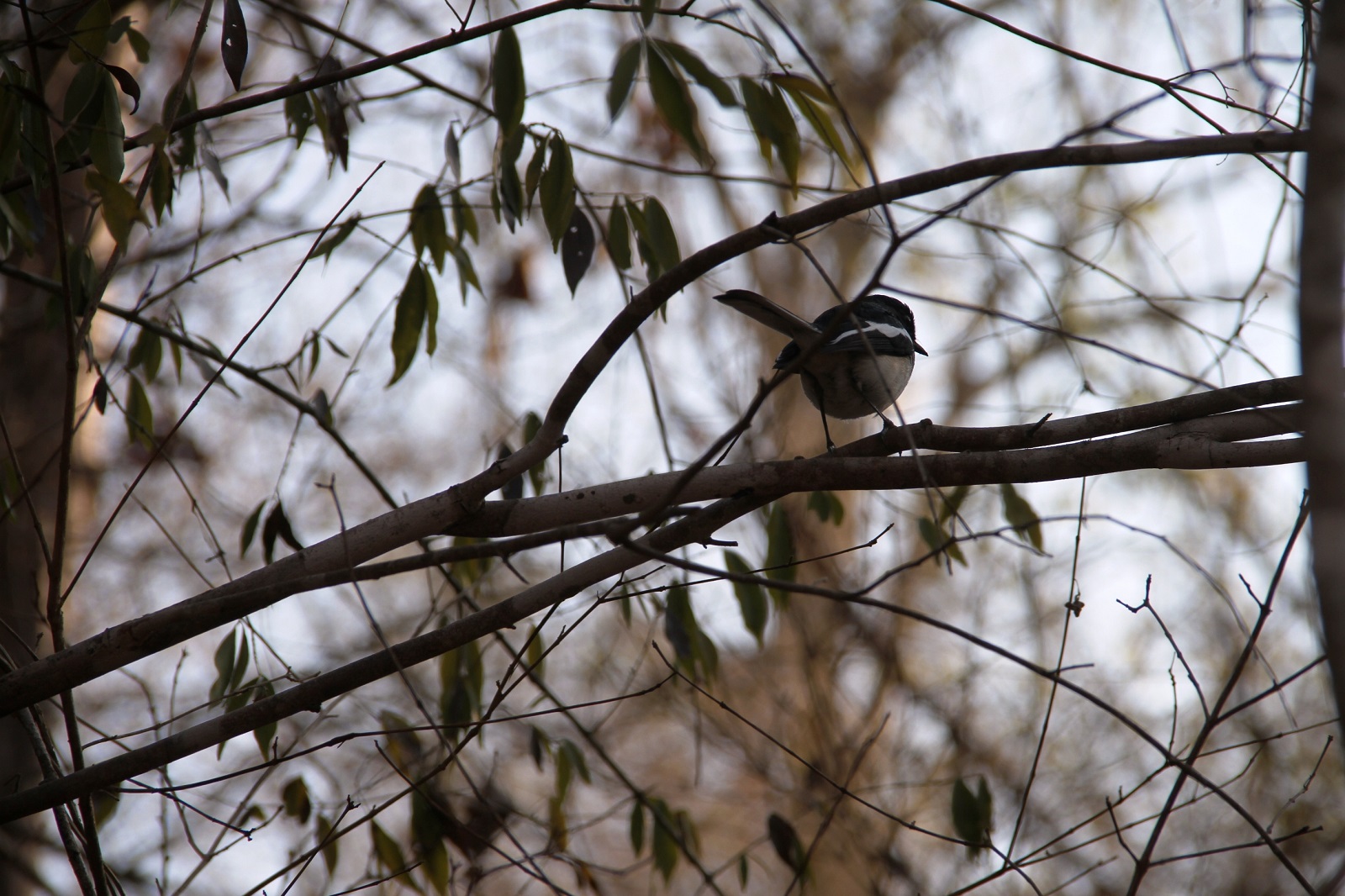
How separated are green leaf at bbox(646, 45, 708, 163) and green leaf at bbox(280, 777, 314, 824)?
2244mm

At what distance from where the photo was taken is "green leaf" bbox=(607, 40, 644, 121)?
2.54 metres

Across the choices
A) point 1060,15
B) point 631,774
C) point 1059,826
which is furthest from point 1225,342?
point 631,774

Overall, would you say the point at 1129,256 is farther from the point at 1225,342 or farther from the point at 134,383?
the point at 134,383

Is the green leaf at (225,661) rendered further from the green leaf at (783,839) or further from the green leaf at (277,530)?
the green leaf at (783,839)

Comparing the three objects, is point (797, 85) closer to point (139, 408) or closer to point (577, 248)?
point (577, 248)

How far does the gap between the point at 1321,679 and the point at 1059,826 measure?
2.30 meters

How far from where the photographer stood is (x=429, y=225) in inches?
128

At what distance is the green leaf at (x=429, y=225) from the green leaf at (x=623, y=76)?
914 millimetres

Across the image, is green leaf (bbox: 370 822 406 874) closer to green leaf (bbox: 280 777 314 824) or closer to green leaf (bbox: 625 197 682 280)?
green leaf (bbox: 280 777 314 824)

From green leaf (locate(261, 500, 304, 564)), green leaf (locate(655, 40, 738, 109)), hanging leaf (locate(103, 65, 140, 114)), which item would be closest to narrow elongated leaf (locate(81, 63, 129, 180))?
hanging leaf (locate(103, 65, 140, 114))

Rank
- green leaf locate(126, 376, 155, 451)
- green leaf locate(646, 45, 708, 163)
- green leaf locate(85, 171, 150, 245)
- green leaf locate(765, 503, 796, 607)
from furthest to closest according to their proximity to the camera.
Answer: green leaf locate(126, 376, 155, 451) < green leaf locate(765, 503, 796, 607) < green leaf locate(646, 45, 708, 163) < green leaf locate(85, 171, 150, 245)

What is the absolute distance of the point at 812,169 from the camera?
9945mm

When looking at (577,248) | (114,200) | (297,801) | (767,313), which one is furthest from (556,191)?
(297,801)

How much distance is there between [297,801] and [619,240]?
1993mm
